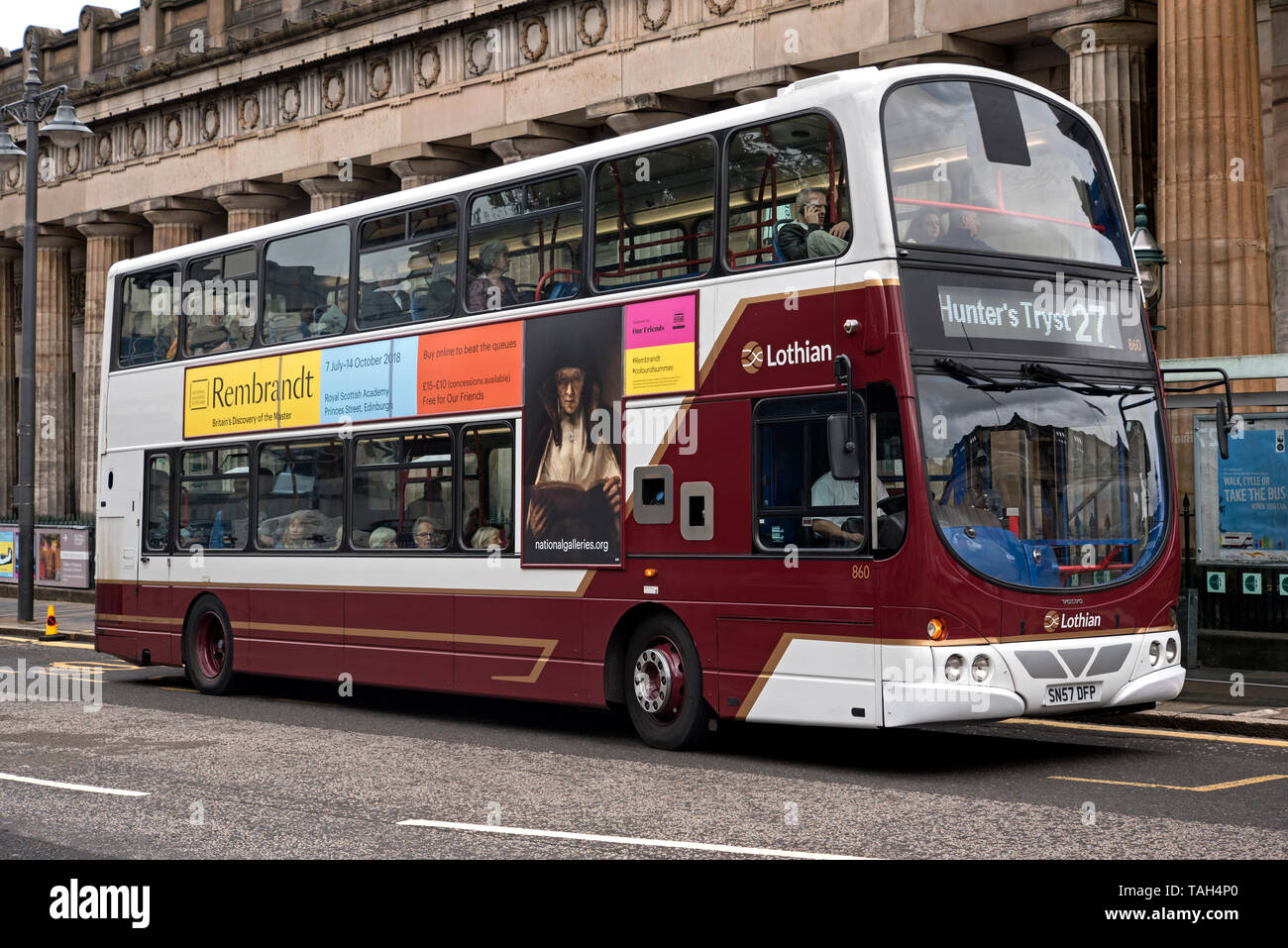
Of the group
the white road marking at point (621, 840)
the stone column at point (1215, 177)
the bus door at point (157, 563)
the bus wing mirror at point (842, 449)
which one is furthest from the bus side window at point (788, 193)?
the stone column at point (1215, 177)

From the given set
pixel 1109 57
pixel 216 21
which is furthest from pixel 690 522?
pixel 216 21

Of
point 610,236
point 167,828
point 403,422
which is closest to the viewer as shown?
point 167,828

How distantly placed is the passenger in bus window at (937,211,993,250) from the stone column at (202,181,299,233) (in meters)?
25.0

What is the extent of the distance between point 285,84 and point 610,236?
879 inches

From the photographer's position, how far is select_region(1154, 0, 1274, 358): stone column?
18.3 meters

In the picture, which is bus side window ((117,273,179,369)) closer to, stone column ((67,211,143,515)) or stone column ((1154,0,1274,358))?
stone column ((1154,0,1274,358))

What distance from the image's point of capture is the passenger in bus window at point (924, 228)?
10.1m

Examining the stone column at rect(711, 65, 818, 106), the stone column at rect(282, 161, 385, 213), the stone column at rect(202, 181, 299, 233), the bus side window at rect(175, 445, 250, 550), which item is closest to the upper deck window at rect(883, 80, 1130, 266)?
the bus side window at rect(175, 445, 250, 550)

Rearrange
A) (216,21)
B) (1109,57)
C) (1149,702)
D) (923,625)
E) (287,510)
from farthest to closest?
(216,21) < (1109,57) < (287,510) < (1149,702) < (923,625)

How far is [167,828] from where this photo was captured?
8.40 metres

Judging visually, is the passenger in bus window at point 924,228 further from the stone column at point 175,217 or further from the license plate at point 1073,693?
the stone column at point 175,217

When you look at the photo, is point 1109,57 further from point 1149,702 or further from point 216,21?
point 216,21

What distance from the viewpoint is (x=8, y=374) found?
4488 centimetres

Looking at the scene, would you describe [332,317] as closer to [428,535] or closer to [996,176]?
[428,535]
